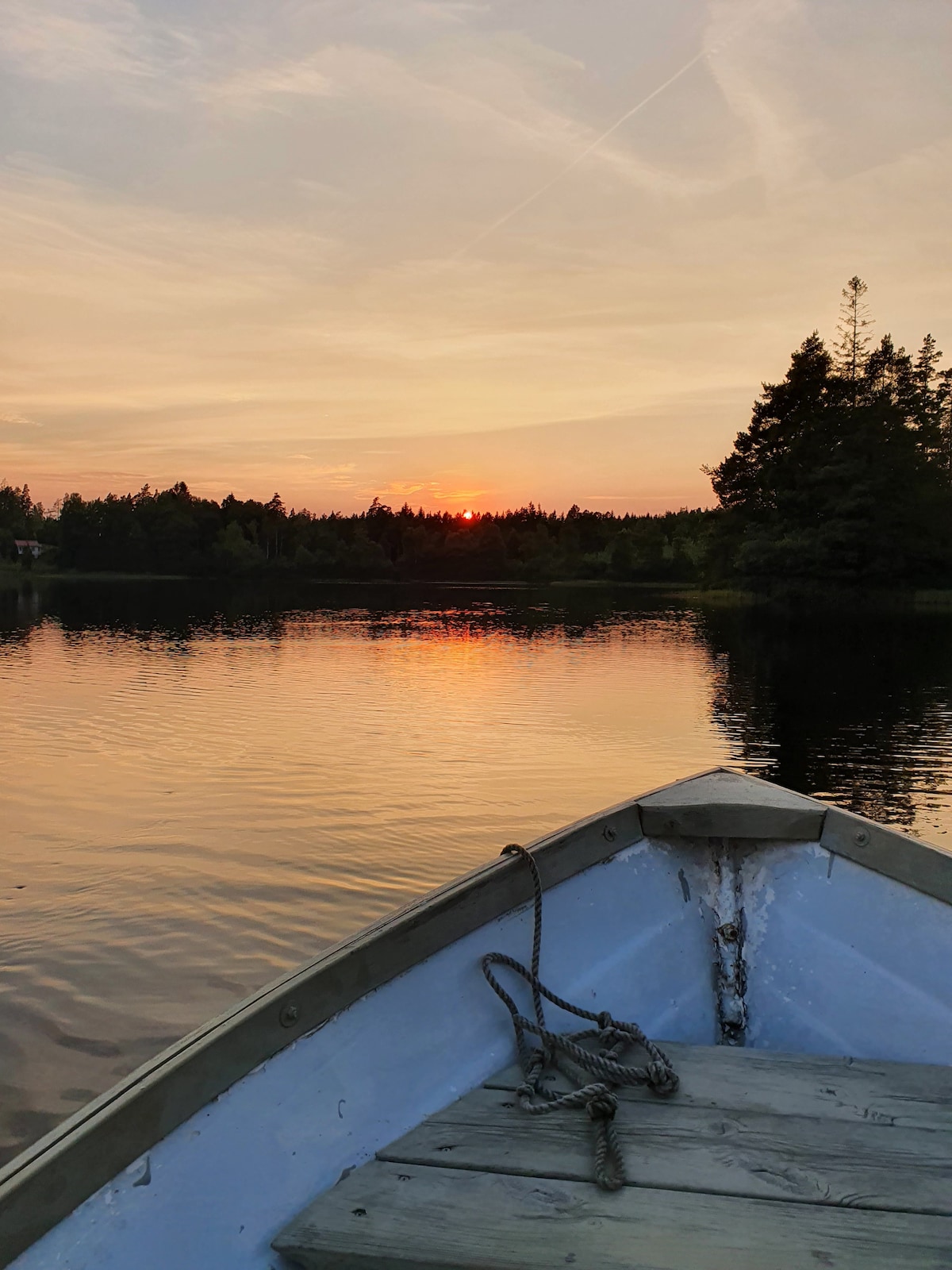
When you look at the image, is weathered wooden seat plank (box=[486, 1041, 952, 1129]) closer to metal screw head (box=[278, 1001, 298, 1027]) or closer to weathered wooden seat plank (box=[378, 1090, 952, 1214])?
weathered wooden seat plank (box=[378, 1090, 952, 1214])

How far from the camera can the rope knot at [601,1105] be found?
2.36 metres

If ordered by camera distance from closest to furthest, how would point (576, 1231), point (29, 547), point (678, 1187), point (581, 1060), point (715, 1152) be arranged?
point (576, 1231) < point (678, 1187) < point (715, 1152) < point (581, 1060) < point (29, 547)

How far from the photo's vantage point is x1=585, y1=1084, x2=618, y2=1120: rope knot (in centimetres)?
236

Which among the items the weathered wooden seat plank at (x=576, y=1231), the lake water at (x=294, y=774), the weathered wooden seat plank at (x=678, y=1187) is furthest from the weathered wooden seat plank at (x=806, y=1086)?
the lake water at (x=294, y=774)

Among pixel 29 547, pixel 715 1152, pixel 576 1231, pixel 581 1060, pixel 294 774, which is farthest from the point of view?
pixel 29 547

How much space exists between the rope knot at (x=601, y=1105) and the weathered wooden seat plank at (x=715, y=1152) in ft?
0.10

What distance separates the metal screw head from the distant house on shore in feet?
469

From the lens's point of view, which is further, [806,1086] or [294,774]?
[294,774]

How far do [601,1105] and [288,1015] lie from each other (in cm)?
78

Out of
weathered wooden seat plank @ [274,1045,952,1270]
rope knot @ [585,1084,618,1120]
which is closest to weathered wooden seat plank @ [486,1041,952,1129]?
weathered wooden seat plank @ [274,1045,952,1270]

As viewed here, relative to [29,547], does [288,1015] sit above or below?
below

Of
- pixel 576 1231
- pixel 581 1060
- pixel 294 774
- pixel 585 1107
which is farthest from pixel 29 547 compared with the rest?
pixel 576 1231

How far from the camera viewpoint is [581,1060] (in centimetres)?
257

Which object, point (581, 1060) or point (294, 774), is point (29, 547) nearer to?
point (294, 774)
